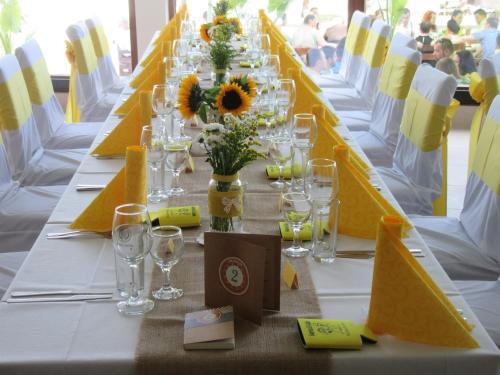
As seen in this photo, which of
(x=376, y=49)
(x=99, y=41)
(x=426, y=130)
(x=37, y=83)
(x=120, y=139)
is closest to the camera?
(x=120, y=139)

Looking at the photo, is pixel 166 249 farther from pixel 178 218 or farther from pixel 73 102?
pixel 73 102

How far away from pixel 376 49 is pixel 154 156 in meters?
2.84

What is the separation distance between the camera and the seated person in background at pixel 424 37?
633 cm

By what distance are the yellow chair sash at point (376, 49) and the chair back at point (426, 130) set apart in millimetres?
1461

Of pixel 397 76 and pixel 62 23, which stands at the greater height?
pixel 397 76

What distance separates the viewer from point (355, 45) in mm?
5195

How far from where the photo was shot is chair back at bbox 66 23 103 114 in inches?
182

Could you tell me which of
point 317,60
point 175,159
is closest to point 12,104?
point 175,159

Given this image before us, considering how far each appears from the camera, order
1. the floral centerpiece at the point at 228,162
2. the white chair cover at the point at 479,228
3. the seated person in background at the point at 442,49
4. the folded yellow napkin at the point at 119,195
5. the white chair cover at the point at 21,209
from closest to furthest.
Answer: the floral centerpiece at the point at 228,162
the folded yellow napkin at the point at 119,195
the white chair cover at the point at 479,228
the white chair cover at the point at 21,209
the seated person in background at the point at 442,49

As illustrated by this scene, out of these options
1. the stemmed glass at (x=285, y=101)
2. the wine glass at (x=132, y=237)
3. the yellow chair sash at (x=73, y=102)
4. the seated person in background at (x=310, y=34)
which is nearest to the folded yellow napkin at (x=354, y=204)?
the wine glass at (x=132, y=237)

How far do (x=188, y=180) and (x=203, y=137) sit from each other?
66 centimetres

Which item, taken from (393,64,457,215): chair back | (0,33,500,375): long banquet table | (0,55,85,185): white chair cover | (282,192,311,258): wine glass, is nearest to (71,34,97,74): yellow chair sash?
(0,55,85,185): white chair cover

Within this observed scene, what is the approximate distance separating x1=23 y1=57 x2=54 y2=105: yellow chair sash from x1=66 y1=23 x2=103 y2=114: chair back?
702 mm

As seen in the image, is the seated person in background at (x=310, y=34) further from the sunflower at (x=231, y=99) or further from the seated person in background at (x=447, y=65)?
the sunflower at (x=231, y=99)
